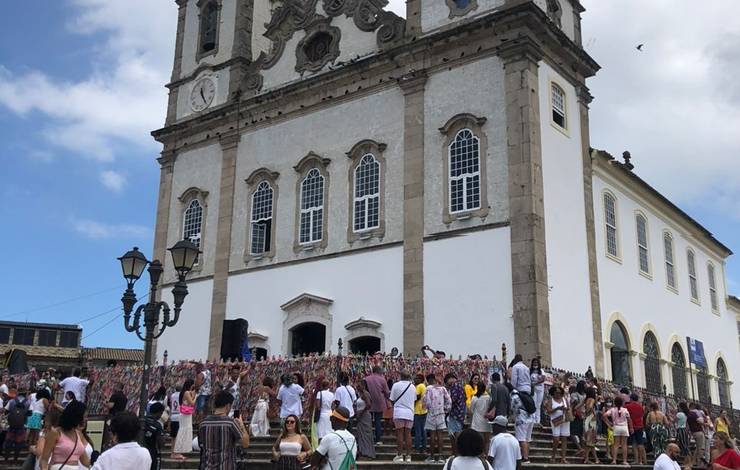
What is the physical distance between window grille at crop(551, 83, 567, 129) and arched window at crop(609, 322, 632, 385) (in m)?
6.10

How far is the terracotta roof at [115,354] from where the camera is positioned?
168 ft

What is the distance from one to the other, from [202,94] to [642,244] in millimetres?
16473

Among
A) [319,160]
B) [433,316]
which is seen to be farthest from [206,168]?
[433,316]

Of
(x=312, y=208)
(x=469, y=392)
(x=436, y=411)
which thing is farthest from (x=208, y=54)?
(x=436, y=411)

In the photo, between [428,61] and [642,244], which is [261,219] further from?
[642,244]

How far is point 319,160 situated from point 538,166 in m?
7.39

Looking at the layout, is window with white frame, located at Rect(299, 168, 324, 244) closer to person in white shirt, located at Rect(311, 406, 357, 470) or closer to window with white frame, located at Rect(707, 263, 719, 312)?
person in white shirt, located at Rect(311, 406, 357, 470)

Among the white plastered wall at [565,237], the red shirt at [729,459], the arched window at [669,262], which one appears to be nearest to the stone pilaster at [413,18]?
the white plastered wall at [565,237]

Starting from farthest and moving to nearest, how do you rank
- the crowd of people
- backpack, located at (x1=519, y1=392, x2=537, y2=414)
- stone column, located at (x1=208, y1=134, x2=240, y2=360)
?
stone column, located at (x1=208, y1=134, x2=240, y2=360) → backpack, located at (x1=519, y1=392, x2=537, y2=414) → the crowd of people

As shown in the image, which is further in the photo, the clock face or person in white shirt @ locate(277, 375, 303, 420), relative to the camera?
the clock face

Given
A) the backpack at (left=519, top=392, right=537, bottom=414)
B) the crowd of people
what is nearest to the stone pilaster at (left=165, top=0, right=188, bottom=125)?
the crowd of people

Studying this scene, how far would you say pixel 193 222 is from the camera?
28.6 m

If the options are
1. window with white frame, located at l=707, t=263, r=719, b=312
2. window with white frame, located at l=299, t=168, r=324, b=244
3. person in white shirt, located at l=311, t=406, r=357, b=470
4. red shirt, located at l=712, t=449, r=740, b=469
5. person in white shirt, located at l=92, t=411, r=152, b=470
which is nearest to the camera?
person in white shirt, located at l=92, t=411, r=152, b=470

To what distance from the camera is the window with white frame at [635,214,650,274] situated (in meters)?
26.8
